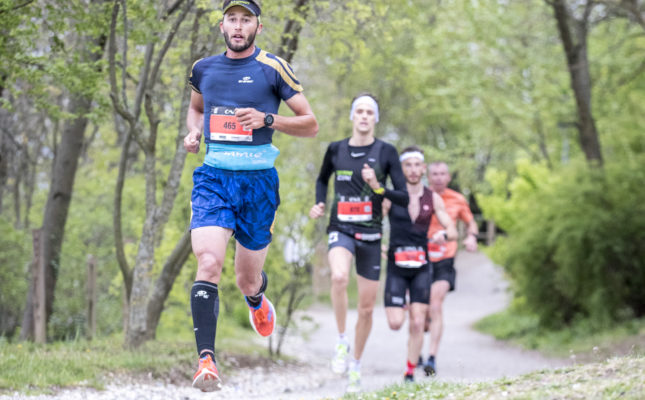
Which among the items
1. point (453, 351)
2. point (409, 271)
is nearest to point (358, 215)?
point (409, 271)

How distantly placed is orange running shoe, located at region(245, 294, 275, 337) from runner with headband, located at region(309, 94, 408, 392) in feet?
3.95

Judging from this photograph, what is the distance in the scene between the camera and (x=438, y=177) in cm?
1113

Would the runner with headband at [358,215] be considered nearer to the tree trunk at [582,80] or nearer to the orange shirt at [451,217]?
the orange shirt at [451,217]

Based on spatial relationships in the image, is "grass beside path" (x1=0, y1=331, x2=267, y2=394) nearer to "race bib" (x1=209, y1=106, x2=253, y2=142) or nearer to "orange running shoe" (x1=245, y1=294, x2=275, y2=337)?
"orange running shoe" (x1=245, y1=294, x2=275, y2=337)

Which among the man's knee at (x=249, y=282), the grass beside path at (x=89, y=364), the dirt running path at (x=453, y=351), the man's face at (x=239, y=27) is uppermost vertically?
the man's face at (x=239, y=27)

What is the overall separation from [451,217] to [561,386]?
6.10 metres

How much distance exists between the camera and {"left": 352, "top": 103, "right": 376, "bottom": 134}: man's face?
8.53m

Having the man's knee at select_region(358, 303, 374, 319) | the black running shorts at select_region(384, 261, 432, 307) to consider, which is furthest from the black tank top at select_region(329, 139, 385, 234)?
the black running shorts at select_region(384, 261, 432, 307)

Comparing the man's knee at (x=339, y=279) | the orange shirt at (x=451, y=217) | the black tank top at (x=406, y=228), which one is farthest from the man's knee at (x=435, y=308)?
the man's knee at (x=339, y=279)

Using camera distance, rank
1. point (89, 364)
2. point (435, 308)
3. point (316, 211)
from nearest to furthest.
Result: point (316, 211) < point (89, 364) < point (435, 308)

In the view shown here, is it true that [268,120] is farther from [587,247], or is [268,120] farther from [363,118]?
[587,247]

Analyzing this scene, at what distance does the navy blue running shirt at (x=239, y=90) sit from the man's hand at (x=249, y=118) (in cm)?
17

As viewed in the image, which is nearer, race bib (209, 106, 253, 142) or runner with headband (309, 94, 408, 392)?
race bib (209, 106, 253, 142)

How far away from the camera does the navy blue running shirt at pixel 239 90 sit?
19.2 ft
